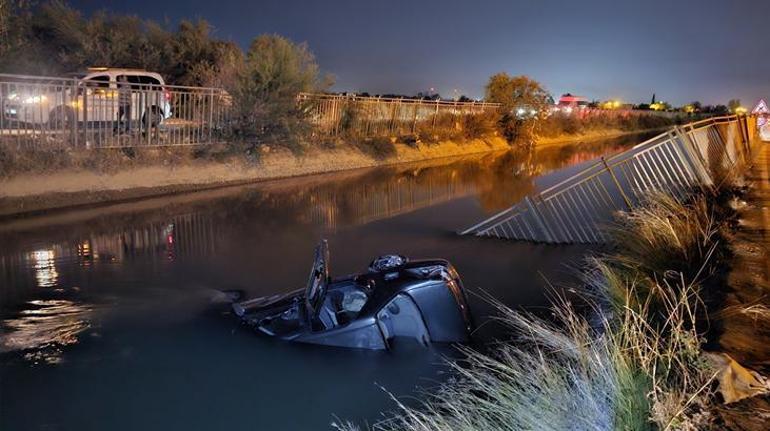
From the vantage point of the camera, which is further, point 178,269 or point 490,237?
point 490,237

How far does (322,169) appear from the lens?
26312mm

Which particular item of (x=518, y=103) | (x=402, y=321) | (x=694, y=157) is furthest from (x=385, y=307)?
(x=518, y=103)

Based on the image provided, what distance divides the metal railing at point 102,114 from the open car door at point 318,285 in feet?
40.9

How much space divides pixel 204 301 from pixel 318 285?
2925 mm

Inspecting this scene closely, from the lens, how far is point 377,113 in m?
33.1

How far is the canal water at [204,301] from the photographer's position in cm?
624

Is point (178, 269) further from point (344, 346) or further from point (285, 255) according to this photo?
point (344, 346)

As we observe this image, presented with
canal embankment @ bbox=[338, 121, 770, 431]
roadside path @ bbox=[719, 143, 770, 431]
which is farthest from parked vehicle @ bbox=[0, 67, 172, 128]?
roadside path @ bbox=[719, 143, 770, 431]

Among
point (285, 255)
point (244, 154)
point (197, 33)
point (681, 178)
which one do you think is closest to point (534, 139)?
point (197, 33)

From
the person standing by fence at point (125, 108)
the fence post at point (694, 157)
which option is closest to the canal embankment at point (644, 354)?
the fence post at point (694, 157)

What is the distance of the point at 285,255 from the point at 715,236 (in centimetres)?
740

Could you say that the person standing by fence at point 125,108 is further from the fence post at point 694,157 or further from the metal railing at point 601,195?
the fence post at point 694,157

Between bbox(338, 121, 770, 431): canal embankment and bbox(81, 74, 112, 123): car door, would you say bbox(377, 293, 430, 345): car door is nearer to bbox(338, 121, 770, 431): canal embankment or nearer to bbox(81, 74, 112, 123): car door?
bbox(338, 121, 770, 431): canal embankment

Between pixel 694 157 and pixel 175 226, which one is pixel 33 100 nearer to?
pixel 175 226
